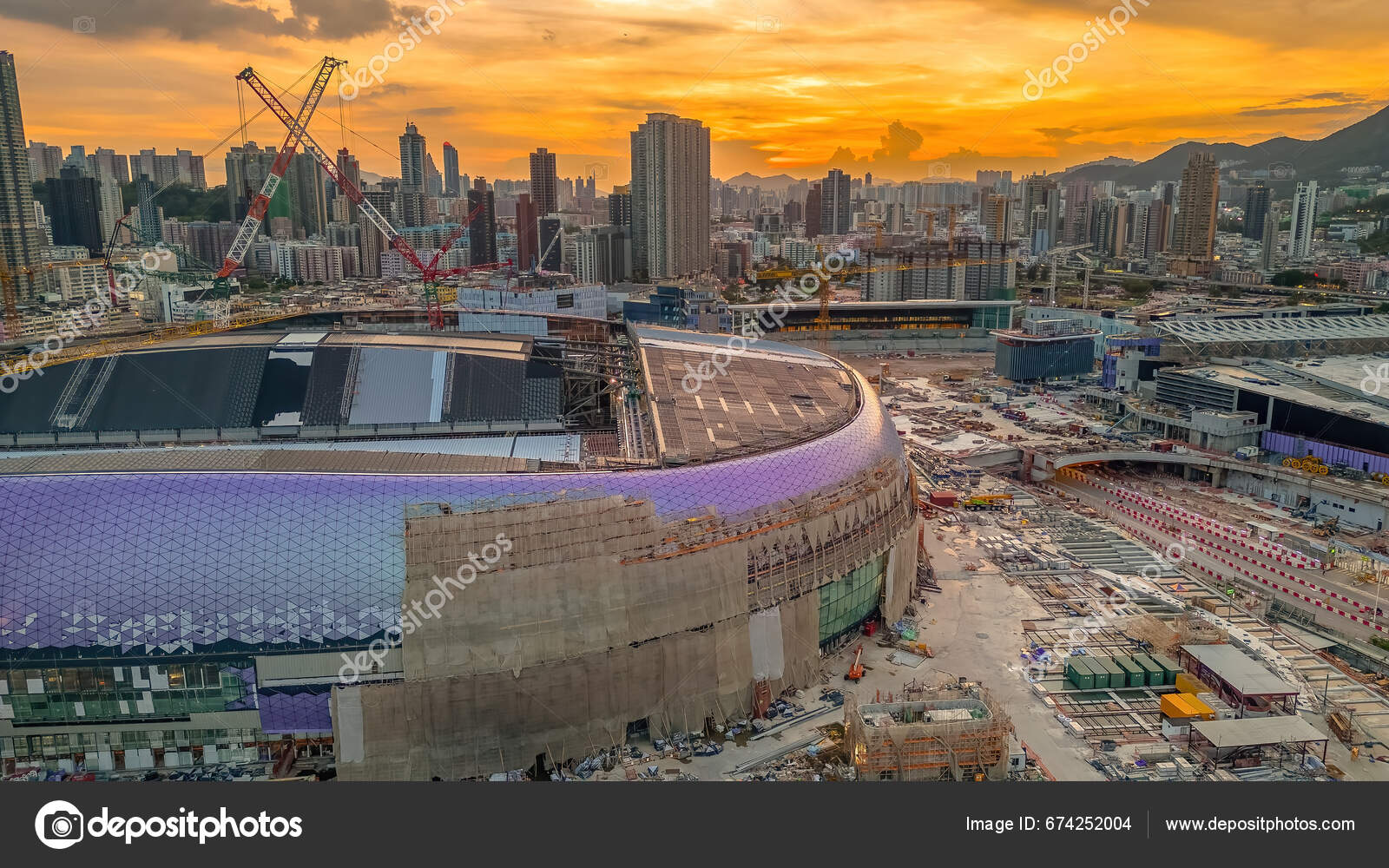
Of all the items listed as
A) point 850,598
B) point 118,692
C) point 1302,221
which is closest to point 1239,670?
point 850,598

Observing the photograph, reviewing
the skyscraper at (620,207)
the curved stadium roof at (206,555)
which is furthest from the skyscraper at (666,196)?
the curved stadium roof at (206,555)

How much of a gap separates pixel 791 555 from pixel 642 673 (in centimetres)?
566

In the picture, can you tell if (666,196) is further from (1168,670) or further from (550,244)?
(1168,670)

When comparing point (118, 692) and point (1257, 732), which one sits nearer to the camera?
point (118, 692)

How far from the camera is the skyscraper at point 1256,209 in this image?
554ft

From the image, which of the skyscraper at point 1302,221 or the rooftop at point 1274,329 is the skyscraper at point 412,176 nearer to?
the rooftop at point 1274,329

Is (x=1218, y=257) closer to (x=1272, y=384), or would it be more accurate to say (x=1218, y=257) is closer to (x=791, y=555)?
(x=1272, y=384)

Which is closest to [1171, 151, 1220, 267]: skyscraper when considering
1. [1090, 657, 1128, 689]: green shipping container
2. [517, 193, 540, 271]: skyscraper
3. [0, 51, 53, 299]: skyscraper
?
[517, 193, 540, 271]: skyscraper

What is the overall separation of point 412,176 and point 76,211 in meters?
64.6

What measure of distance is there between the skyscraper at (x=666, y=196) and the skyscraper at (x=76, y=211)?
6910 cm

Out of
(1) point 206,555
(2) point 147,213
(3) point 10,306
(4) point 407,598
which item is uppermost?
(2) point 147,213

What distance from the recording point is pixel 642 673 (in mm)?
23469

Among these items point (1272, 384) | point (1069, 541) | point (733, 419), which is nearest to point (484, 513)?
point (733, 419)

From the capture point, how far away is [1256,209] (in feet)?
565
